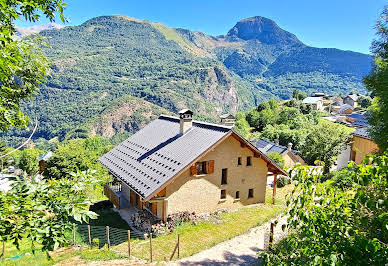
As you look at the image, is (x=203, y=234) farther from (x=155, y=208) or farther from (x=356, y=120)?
(x=356, y=120)

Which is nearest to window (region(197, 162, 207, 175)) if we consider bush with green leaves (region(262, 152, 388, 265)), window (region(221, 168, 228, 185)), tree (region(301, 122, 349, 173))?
window (region(221, 168, 228, 185))

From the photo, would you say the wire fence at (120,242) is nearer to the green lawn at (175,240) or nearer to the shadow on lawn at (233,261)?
the green lawn at (175,240)

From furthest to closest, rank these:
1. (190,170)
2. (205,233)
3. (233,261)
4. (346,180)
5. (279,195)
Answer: (279,195), (190,170), (205,233), (233,261), (346,180)

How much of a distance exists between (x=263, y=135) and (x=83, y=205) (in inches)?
2334

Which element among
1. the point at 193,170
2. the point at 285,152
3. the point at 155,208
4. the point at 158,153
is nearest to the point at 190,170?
the point at 193,170

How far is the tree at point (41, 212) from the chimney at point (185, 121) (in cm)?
1654

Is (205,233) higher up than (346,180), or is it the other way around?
(346,180)

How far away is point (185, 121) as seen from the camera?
2155 cm

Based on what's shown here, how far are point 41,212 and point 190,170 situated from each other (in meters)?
14.2

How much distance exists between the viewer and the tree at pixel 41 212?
424 centimetres

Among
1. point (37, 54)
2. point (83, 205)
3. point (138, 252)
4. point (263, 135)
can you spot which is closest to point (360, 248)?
point (83, 205)

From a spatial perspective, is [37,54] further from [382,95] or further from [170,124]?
[170,124]

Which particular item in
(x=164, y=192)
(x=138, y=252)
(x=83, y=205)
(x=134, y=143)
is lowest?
(x=138, y=252)

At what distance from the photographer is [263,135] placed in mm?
61375
